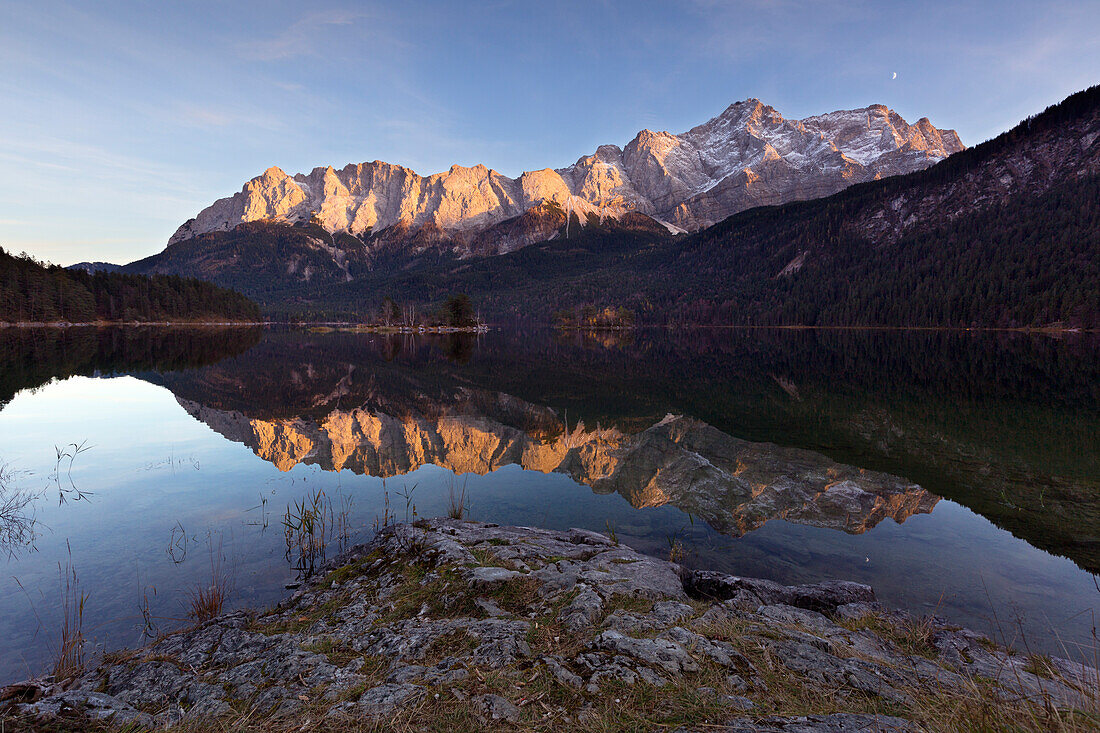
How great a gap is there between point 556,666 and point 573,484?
12968mm

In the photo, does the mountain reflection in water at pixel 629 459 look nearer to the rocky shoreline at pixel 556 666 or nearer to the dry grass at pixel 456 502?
the dry grass at pixel 456 502

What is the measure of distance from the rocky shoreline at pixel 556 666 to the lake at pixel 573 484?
2296 mm

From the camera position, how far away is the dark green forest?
110 m

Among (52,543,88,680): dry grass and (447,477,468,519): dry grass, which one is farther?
(447,477,468,519): dry grass

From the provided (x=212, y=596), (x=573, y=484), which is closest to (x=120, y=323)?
(x=573, y=484)

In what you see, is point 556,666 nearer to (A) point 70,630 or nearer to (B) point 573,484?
(A) point 70,630

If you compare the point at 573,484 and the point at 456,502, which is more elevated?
the point at 456,502

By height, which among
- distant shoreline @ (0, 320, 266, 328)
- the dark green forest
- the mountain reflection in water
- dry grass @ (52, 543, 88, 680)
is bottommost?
the mountain reflection in water

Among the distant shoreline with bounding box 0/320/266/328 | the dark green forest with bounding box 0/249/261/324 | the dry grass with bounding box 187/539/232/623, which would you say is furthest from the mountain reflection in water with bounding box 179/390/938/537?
the distant shoreline with bounding box 0/320/266/328

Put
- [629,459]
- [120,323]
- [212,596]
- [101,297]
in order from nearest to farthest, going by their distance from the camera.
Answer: [212,596]
[629,459]
[101,297]
[120,323]

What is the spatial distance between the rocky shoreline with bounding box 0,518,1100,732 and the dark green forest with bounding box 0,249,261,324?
153027mm

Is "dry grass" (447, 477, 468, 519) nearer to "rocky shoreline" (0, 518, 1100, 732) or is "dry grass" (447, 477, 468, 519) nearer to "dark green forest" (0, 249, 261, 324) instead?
"rocky shoreline" (0, 518, 1100, 732)

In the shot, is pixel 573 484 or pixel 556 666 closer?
pixel 556 666

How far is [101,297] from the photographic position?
138750 millimetres
